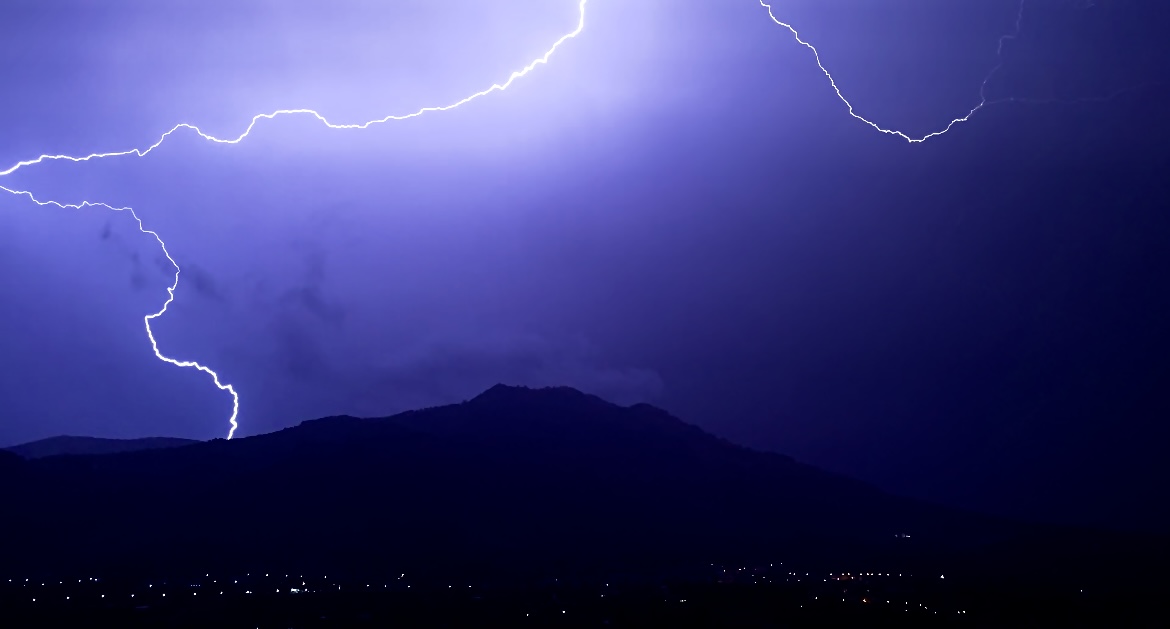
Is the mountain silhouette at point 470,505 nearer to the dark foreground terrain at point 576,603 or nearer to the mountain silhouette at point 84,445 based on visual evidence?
the dark foreground terrain at point 576,603

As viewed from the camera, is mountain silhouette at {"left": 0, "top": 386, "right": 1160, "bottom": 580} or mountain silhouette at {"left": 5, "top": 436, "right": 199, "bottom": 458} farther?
mountain silhouette at {"left": 5, "top": 436, "right": 199, "bottom": 458}

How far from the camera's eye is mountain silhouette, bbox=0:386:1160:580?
160ft

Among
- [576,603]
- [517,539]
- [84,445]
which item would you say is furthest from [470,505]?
[84,445]

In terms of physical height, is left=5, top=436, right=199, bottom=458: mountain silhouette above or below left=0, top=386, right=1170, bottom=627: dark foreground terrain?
above

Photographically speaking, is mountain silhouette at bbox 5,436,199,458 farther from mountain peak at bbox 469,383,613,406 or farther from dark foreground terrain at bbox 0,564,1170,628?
dark foreground terrain at bbox 0,564,1170,628

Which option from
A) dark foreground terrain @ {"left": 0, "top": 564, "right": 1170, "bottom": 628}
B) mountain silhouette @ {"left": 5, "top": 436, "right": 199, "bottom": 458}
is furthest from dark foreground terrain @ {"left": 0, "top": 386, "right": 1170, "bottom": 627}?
mountain silhouette @ {"left": 5, "top": 436, "right": 199, "bottom": 458}

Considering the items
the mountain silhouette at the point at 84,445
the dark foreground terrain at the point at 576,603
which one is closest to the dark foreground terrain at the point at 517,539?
the dark foreground terrain at the point at 576,603

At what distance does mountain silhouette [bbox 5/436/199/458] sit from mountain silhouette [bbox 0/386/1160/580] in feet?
41.2

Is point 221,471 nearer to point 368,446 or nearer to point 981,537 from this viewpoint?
point 368,446

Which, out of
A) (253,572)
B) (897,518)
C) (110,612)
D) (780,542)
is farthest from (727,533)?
(110,612)

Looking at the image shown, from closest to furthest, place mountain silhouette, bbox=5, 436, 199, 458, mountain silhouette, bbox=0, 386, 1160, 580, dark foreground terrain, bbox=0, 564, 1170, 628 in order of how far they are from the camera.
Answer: dark foreground terrain, bbox=0, 564, 1170, 628, mountain silhouette, bbox=0, 386, 1160, 580, mountain silhouette, bbox=5, 436, 199, 458

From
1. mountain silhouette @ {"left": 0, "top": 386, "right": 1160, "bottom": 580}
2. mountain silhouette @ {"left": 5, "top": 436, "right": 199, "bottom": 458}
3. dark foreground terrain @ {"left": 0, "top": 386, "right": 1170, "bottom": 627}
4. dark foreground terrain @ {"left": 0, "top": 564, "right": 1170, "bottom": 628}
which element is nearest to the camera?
dark foreground terrain @ {"left": 0, "top": 564, "right": 1170, "bottom": 628}

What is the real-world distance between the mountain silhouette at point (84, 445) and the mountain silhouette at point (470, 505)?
12564 mm

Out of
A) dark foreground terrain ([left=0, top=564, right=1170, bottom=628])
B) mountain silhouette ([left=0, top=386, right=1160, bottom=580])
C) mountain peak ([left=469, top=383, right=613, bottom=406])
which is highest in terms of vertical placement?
mountain peak ([left=469, top=383, right=613, bottom=406])
